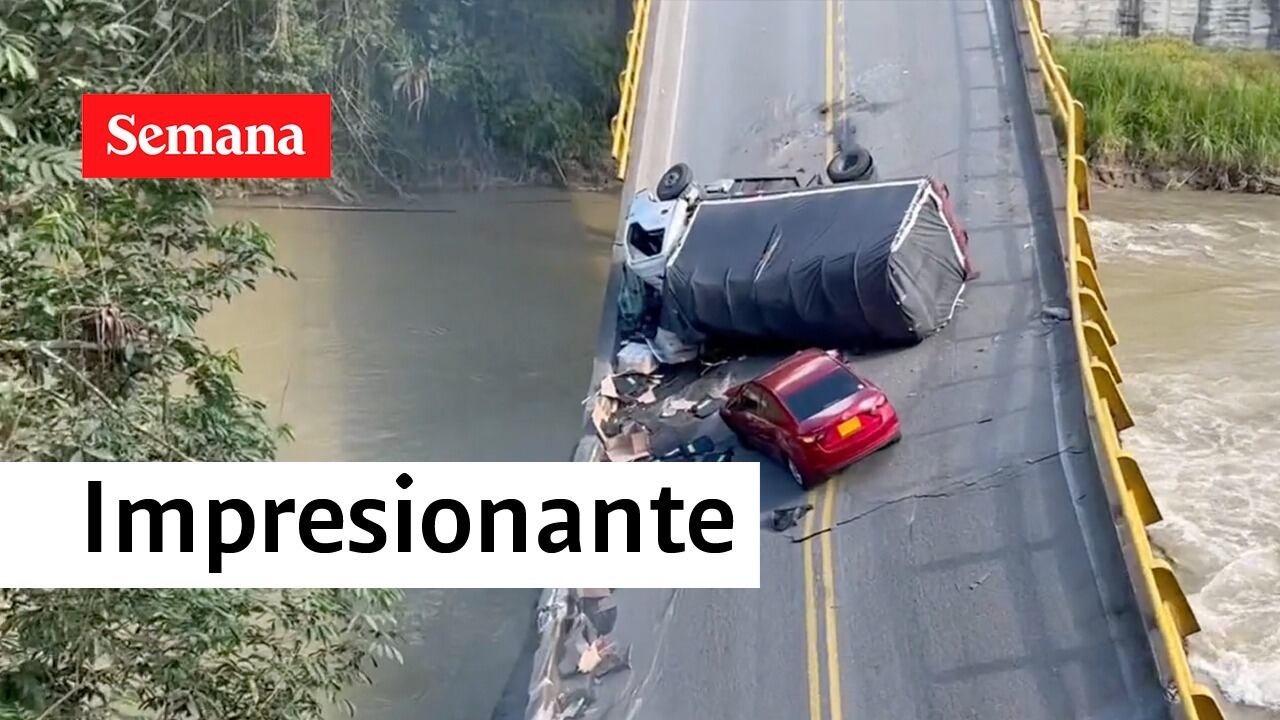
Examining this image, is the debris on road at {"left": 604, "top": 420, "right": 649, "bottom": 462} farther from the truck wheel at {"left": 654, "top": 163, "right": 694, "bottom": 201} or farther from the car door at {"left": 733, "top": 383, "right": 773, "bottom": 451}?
the truck wheel at {"left": 654, "top": 163, "right": 694, "bottom": 201}

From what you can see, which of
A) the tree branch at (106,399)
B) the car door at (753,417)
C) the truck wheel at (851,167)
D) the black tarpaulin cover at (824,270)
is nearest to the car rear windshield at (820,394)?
the car door at (753,417)

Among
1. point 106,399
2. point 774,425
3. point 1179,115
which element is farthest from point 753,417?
point 1179,115

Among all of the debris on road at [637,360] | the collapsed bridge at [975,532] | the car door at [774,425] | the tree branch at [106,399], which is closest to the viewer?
the tree branch at [106,399]

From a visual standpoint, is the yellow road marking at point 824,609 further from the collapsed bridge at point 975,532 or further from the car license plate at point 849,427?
the car license plate at point 849,427

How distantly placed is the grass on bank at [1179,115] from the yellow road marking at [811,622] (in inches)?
703

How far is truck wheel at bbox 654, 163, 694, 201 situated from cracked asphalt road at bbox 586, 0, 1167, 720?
1.43 meters

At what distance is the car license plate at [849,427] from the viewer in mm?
10508

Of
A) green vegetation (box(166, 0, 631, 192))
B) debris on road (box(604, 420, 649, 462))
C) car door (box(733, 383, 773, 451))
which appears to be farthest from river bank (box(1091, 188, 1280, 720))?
green vegetation (box(166, 0, 631, 192))

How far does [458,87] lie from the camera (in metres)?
25.6

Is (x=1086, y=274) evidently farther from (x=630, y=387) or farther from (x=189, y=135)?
(x=189, y=135)

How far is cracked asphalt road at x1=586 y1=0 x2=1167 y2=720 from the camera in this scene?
8.72m

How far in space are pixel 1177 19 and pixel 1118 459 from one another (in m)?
21.5

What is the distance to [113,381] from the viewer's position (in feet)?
22.6

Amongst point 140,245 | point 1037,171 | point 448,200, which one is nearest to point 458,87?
point 448,200
